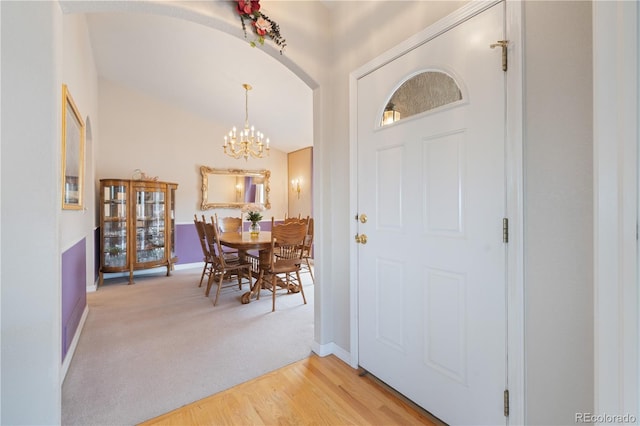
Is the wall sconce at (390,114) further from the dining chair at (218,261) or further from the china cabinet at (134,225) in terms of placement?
the china cabinet at (134,225)

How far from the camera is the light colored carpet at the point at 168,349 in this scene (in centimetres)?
168

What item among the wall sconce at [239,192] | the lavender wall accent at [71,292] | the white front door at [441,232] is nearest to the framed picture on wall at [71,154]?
the lavender wall accent at [71,292]

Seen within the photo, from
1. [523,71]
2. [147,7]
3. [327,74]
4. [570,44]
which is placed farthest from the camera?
[327,74]

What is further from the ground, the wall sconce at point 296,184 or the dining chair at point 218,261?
the wall sconce at point 296,184

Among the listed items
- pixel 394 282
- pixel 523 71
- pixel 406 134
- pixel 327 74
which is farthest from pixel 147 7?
pixel 394 282

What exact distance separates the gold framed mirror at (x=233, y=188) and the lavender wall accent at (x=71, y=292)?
9.70 ft

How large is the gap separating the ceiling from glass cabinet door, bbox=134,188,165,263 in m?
1.77

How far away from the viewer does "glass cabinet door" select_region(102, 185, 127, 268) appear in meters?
4.28

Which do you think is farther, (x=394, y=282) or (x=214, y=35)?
(x=214, y=35)

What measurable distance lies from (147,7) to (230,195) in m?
4.63

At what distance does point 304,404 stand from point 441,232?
1252 mm

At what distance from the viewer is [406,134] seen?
1.63 meters

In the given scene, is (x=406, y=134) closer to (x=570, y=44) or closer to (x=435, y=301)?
(x=570, y=44)

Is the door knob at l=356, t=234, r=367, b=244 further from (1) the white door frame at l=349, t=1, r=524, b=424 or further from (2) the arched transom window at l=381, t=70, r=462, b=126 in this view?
(1) the white door frame at l=349, t=1, r=524, b=424
